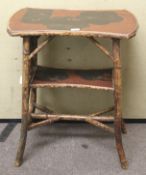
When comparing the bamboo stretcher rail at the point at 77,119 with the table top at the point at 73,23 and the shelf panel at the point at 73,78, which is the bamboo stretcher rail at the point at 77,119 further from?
the table top at the point at 73,23

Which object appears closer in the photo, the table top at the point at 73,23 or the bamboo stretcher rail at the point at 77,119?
the table top at the point at 73,23

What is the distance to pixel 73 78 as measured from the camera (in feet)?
5.45

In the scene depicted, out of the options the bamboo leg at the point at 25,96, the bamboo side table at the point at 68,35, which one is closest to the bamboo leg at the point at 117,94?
the bamboo side table at the point at 68,35

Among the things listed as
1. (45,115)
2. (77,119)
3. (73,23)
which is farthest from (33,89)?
(73,23)

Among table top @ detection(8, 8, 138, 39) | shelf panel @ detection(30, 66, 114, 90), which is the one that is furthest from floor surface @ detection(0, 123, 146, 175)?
table top @ detection(8, 8, 138, 39)

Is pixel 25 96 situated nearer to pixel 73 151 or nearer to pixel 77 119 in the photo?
pixel 77 119

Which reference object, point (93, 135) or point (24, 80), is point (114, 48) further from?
point (93, 135)

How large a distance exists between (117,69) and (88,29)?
0.84 feet

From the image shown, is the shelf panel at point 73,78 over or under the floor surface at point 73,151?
over

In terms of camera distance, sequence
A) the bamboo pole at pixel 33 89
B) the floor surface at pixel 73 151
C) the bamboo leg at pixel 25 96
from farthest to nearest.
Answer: the bamboo pole at pixel 33 89 → the floor surface at pixel 73 151 → the bamboo leg at pixel 25 96

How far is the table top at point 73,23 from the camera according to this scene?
4.53 ft

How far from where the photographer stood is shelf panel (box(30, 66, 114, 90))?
1.56 m

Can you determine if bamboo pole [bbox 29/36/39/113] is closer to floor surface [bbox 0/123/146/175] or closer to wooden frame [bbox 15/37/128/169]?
wooden frame [bbox 15/37/128/169]

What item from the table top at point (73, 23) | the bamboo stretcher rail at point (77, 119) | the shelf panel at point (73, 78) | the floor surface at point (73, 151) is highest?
the table top at point (73, 23)
